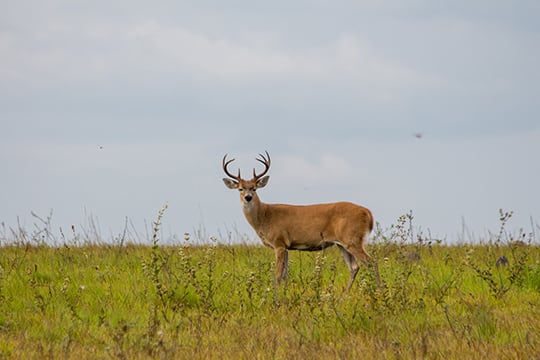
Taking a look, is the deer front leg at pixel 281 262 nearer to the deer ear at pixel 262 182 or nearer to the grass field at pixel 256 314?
the grass field at pixel 256 314

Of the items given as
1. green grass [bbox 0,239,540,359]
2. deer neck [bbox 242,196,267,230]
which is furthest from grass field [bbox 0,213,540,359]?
deer neck [bbox 242,196,267,230]

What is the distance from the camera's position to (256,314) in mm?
9344

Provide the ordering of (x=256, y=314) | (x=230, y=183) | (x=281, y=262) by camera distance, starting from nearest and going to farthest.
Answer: (x=256, y=314) → (x=281, y=262) → (x=230, y=183)

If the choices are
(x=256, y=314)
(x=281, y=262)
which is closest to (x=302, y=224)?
(x=281, y=262)

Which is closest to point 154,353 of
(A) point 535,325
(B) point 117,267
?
(A) point 535,325

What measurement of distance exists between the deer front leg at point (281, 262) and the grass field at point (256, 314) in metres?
0.34

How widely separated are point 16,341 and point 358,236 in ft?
21.4

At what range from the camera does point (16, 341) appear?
8141 millimetres

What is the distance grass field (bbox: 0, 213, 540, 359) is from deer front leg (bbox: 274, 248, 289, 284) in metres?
0.34

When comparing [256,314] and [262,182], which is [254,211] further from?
[256,314]

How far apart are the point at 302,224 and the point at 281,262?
3.01 ft

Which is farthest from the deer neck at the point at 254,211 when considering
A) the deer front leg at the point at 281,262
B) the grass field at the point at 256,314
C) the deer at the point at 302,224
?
the grass field at the point at 256,314

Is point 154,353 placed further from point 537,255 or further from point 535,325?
point 537,255

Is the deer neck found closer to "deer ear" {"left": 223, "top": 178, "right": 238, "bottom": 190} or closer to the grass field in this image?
"deer ear" {"left": 223, "top": 178, "right": 238, "bottom": 190}
